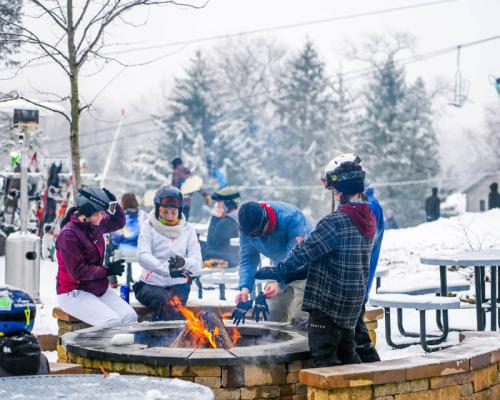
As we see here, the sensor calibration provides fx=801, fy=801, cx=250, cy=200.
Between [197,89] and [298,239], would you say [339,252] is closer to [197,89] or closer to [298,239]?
[298,239]

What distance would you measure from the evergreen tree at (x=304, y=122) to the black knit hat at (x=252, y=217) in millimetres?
40891

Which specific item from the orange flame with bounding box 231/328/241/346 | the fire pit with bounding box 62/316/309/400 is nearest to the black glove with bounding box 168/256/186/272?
the orange flame with bounding box 231/328/241/346

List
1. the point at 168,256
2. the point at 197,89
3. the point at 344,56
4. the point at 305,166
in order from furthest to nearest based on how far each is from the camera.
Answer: the point at 344,56, the point at 305,166, the point at 197,89, the point at 168,256

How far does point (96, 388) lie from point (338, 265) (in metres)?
2.28

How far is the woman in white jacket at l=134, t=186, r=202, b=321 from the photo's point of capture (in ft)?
26.1

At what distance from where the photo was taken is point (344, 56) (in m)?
53.9

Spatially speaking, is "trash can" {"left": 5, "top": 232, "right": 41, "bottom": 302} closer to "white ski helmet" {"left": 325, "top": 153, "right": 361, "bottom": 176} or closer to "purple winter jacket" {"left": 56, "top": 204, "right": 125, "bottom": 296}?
"purple winter jacket" {"left": 56, "top": 204, "right": 125, "bottom": 296}

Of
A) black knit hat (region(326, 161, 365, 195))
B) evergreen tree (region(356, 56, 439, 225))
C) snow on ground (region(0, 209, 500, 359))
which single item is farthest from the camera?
evergreen tree (region(356, 56, 439, 225))

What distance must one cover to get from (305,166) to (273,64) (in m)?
11.8

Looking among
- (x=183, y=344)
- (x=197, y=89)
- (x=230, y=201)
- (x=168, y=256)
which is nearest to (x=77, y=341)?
(x=183, y=344)

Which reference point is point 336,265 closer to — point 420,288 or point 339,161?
point 339,161

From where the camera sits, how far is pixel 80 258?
722 centimetres

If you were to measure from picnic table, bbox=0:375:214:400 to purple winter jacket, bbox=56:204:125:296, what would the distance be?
3543mm

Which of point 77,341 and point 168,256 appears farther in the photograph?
point 168,256
